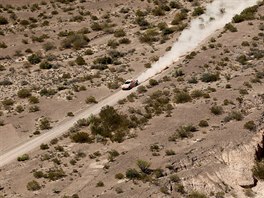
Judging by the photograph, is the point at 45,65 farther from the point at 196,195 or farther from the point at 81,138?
the point at 196,195

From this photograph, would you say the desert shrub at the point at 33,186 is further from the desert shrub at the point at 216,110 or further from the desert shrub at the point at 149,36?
the desert shrub at the point at 149,36

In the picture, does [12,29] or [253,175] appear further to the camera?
[12,29]

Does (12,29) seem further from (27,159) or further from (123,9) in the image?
(27,159)

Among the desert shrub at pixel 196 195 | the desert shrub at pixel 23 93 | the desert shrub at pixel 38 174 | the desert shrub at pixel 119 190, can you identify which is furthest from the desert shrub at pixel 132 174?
the desert shrub at pixel 23 93

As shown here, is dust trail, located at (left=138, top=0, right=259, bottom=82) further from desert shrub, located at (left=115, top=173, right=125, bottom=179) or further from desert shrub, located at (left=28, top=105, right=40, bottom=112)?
desert shrub, located at (left=115, top=173, right=125, bottom=179)

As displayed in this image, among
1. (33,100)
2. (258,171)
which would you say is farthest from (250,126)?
(33,100)

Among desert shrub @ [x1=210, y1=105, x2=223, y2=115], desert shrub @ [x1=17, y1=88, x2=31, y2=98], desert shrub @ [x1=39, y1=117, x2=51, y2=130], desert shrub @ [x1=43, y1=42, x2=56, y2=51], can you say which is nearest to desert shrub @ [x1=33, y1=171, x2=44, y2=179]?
desert shrub @ [x1=39, y1=117, x2=51, y2=130]

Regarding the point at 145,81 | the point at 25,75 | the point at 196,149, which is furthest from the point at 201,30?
the point at 196,149

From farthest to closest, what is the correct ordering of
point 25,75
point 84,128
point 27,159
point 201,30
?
point 201,30 → point 25,75 → point 84,128 → point 27,159
